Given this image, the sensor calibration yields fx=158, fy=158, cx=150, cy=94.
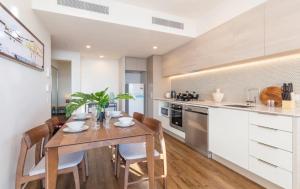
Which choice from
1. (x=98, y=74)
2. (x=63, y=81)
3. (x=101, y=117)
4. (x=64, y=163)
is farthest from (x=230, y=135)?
(x=63, y=81)

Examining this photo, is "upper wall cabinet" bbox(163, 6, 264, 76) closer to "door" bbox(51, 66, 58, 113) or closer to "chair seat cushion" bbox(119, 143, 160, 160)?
"chair seat cushion" bbox(119, 143, 160, 160)

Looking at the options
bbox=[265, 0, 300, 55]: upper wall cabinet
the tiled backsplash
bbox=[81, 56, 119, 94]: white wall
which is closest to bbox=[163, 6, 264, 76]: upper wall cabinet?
bbox=[265, 0, 300, 55]: upper wall cabinet

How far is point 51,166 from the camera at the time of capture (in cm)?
113

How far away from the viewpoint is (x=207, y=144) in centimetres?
260

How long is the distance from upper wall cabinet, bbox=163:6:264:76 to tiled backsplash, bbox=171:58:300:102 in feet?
1.13

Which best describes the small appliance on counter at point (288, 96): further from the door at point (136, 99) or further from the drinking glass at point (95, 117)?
the door at point (136, 99)

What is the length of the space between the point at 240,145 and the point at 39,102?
9.32 ft

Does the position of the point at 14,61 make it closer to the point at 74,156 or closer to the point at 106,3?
the point at 74,156

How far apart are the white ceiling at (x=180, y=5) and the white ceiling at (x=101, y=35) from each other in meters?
0.40

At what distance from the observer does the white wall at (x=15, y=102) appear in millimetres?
1394

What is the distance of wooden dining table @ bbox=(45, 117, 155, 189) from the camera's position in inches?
44.6

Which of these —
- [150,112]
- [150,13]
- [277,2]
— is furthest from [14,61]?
[150,112]

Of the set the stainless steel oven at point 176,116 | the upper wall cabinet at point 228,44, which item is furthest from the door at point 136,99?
the upper wall cabinet at point 228,44

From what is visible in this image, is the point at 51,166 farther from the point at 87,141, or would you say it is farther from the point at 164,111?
the point at 164,111
